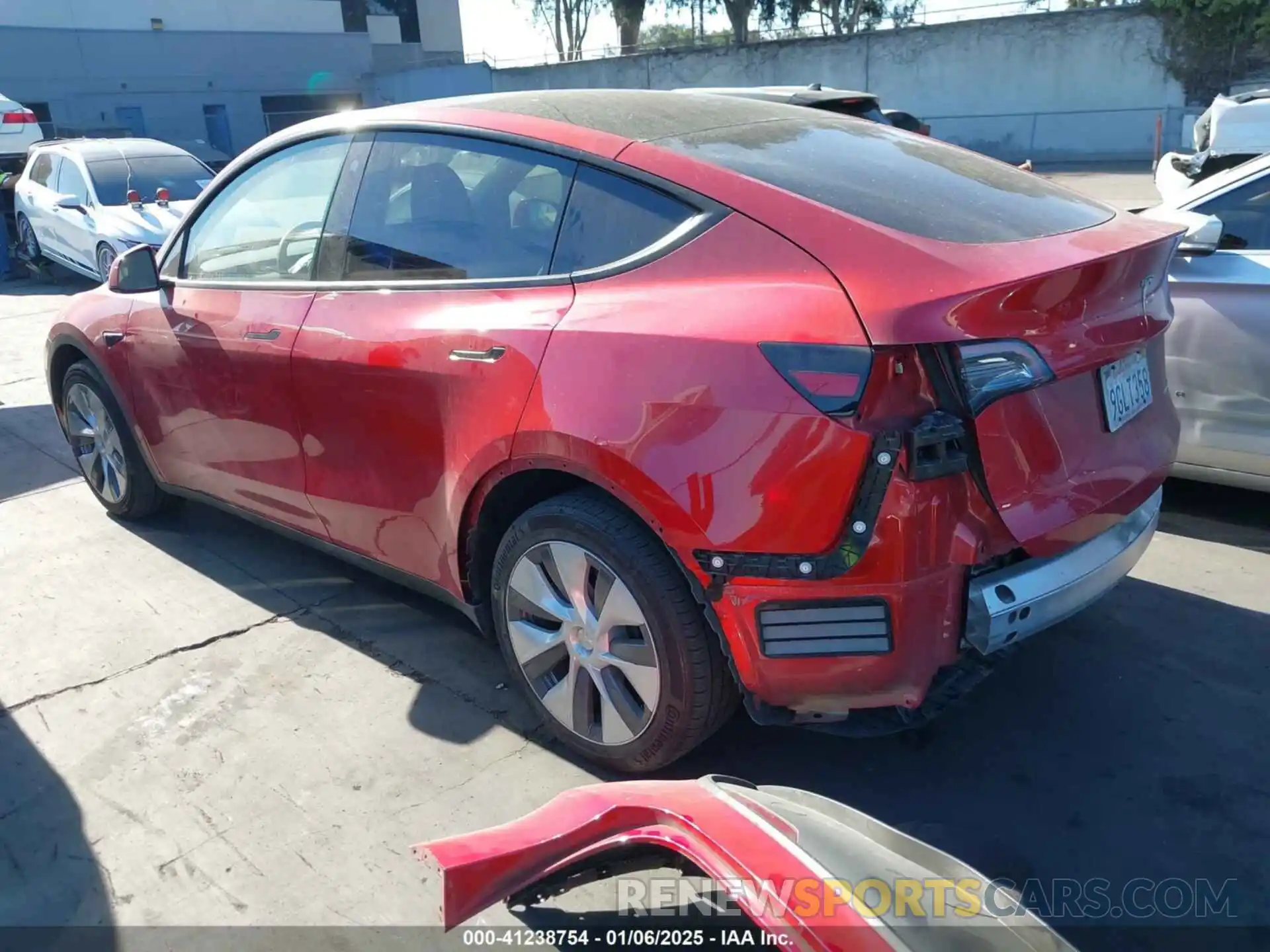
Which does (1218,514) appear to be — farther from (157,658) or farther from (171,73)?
(171,73)

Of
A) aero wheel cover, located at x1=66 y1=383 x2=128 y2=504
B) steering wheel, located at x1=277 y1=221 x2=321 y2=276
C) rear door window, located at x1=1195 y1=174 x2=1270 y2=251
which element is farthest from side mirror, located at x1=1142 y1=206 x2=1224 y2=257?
aero wheel cover, located at x1=66 y1=383 x2=128 y2=504

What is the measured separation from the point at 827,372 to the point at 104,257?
11.1 metres

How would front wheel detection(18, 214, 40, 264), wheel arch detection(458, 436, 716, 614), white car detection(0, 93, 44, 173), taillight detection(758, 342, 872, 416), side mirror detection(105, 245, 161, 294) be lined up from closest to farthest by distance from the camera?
1. taillight detection(758, 342, 872, 416)
2. wheel arch detection(458, 436, 716, 614)
3. side mirror detection(105, 245, 161, 294)
4. front wheel detection(18, 214, 40, 264)
5. white car detection(0, 93, 44, 173)

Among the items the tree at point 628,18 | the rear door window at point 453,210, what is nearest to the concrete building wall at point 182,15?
the tree at point 628,18

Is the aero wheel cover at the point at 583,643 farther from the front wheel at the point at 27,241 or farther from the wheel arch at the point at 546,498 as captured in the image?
the front wheel at the point at 27,241

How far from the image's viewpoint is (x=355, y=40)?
3741 cm

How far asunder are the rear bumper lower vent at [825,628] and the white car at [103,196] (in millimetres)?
9955

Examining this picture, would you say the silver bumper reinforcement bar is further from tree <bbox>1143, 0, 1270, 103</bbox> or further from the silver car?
tree <bbox>1143, 0, 1270, 103</bbox>

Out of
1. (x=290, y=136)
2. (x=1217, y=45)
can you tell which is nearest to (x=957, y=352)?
(x=290, y=136)

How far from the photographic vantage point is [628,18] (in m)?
43.1

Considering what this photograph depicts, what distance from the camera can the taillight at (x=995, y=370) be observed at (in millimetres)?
2266

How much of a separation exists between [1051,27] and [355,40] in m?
23.5

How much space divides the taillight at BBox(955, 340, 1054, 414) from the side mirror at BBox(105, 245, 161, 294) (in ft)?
10.6

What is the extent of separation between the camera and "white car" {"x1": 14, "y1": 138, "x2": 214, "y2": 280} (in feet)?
36.4
